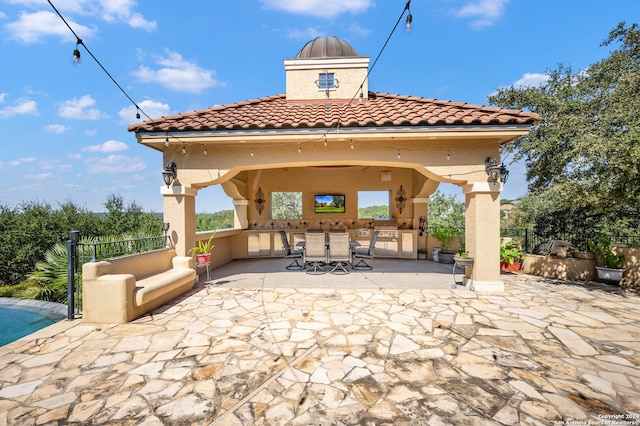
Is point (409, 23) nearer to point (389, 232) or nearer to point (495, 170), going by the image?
point (495, 170)

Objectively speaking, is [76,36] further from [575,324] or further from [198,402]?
[575,324]

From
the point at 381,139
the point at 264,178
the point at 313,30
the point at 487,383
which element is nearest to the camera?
the point at 487,383

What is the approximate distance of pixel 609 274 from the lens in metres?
5.77

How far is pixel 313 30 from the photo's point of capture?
30.2ft

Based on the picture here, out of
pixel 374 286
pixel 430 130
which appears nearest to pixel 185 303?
pixel 374 286

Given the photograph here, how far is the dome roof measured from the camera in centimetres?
900

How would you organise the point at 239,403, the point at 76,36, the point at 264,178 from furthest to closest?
the point at 264,178, the point at 76,36, the point at 239,403

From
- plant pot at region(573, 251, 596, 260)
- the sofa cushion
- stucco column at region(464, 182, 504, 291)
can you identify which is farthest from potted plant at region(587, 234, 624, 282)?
the sofa cushion

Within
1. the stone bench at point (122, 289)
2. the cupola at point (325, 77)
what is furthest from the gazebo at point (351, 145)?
the cupola at point (325, 77)

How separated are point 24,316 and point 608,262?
12034mm

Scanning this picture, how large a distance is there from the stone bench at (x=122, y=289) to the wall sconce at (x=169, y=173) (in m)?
1.48

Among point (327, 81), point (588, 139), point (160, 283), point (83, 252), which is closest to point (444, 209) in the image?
point (588, 139)

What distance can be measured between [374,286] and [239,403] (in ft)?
12.5

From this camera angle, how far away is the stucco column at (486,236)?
5.09 m
